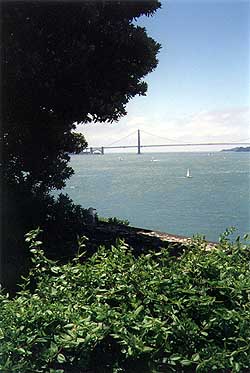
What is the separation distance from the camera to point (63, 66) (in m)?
5.41

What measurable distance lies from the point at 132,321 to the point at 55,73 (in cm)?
383

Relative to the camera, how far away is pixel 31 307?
2258mm

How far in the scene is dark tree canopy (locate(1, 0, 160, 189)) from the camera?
5180mm

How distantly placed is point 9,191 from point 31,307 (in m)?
3.83

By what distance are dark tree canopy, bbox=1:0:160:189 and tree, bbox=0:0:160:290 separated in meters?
0.01

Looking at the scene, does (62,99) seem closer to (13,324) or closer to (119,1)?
(119,1)

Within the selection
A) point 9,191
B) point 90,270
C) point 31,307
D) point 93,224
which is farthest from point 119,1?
point 31,307

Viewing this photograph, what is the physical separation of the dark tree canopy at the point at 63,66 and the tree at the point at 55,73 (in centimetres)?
1

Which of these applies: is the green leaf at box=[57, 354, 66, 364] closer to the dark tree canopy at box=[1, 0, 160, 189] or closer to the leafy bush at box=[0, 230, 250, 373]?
the leafy bush at box=[0, 230, 250, 373]

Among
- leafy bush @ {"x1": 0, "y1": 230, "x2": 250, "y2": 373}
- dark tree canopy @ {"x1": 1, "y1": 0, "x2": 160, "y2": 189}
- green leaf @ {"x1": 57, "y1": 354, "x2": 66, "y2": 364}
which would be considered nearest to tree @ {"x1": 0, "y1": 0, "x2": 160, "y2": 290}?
dark tree canopy @ {"x1": 1, "y1": 0, "x2": 160, "y2": 189}

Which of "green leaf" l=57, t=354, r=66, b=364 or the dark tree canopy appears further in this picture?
the dark tree canopy

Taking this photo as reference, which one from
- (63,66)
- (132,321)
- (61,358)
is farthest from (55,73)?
(61,358)

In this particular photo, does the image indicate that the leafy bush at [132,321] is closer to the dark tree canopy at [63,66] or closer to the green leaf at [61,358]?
the green leaf at [61,358]

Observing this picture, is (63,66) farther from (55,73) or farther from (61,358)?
(61,358)
